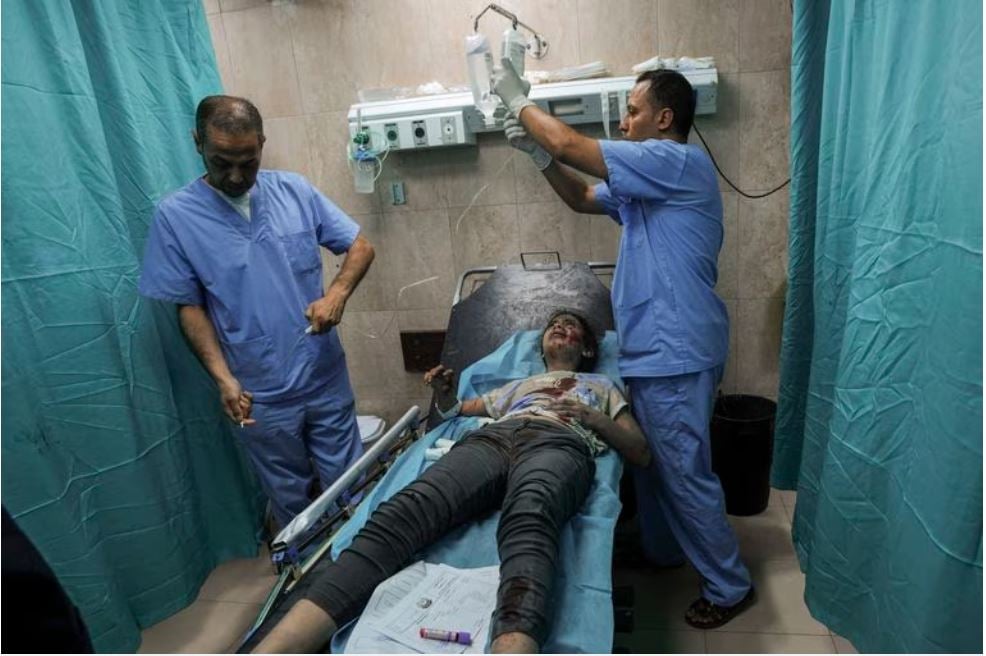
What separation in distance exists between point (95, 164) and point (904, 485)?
221 cm

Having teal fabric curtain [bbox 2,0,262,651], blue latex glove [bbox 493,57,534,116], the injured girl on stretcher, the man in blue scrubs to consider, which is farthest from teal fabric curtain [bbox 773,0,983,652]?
teal fabric curtain [bbox 2,0,262,651]

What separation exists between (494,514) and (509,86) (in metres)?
1.20

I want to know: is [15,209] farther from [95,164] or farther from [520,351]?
[520,351]

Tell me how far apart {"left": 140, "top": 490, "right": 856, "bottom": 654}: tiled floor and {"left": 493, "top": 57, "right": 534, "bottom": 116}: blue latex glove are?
1.63m

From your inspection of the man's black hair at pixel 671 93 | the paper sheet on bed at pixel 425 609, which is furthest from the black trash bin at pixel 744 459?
the paper sheet on bed at pixel 425 609

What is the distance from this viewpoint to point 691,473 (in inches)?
68.5

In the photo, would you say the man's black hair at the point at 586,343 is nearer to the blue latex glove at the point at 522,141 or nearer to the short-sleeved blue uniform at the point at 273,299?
the blue latex glove at the point at 522,141

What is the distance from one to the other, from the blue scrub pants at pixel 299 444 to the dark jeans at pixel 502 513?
1.82ft

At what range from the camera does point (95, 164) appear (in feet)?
5.47

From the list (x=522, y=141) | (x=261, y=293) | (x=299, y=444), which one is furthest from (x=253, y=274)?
(x=522, y=141)

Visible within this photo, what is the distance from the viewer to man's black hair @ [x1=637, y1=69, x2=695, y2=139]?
165cm

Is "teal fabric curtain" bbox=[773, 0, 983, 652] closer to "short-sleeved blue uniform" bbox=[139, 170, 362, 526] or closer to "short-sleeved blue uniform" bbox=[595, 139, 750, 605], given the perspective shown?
"short-sleeved blue uniform" bbox=[595, 139, 750, 605]

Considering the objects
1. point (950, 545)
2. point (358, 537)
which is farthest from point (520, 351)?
point (950, 545)

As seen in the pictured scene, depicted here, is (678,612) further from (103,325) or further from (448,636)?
(103,325)
